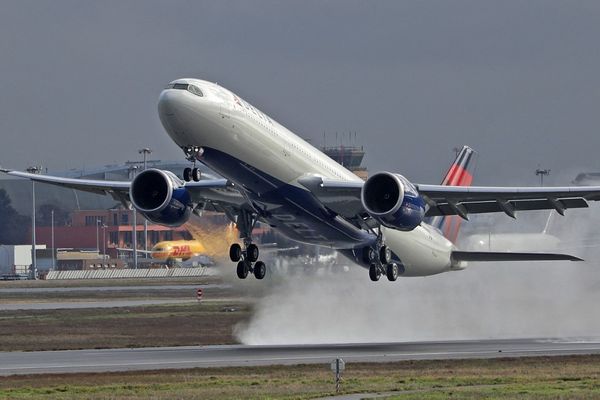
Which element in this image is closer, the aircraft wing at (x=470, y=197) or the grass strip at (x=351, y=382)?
the grass strip at (x=351, y=382)

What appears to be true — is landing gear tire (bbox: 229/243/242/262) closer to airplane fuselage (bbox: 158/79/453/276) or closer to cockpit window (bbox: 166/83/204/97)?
airplane fuselage (bbox: 158/79/453/276)

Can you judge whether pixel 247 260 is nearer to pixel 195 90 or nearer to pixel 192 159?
pixel 192 159

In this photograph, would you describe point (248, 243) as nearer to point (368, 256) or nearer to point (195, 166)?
point (368, 256)

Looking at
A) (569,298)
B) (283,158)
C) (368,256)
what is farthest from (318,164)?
(569,298)

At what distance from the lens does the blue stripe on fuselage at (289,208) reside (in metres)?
46.4

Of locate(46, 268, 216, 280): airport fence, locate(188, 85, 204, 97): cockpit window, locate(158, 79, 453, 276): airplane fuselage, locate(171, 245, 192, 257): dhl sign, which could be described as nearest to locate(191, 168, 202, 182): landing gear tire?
locate(158, 79, 453, 276): airplane fuselage

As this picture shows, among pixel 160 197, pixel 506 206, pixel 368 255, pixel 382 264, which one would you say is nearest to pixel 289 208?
pixel 160 197

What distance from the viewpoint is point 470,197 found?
173 feet

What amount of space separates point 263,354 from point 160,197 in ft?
25.4

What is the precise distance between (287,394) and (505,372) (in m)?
10.1

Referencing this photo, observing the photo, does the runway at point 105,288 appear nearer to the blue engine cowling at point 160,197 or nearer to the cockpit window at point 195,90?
the blue engine cowling at point 160,197

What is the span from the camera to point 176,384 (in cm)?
3925

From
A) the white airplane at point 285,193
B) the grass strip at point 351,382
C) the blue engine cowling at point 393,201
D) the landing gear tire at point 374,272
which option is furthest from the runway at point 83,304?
the grass strip at point 351,382

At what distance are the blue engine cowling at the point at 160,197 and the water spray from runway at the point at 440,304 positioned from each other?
12418 mm
